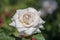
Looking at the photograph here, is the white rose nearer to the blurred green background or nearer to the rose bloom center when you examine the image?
the rose bloom center

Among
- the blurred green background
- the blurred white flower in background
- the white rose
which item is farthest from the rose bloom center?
the blurred white flower in background

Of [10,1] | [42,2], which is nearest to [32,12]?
[10,1]

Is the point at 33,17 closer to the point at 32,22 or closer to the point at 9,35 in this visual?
the point at 32,22

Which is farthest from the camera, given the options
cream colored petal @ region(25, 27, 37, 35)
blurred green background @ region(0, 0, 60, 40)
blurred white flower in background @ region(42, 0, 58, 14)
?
blurred white flower in background @ region(42, 0, 58, 14)

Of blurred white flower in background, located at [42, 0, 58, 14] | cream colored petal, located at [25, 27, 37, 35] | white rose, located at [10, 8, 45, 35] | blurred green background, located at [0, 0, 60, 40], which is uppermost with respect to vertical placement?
blurred white flower in background, located at [42, 0, 58, 14]

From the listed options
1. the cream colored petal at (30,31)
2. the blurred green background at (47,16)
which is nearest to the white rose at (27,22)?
the cream colored petal at (30,31)

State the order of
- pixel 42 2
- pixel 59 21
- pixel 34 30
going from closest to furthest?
1. pixel 34 30
2. pixel 59 21
3. pixel 42 2

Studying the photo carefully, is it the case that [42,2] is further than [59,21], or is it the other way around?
[42,2]
